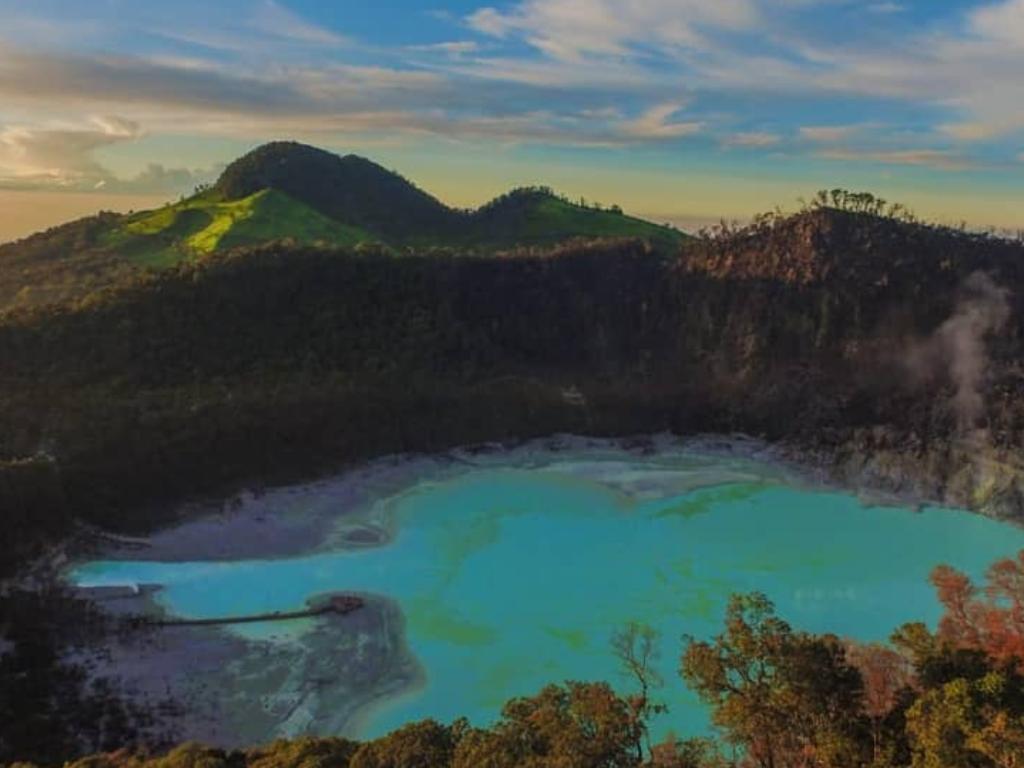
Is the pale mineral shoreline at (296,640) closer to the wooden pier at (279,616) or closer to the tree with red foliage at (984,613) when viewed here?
the wooden pier at (279,616)

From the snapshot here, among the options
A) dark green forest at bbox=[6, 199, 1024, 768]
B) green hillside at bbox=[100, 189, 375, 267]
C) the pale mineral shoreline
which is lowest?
the pale mineral shoreline

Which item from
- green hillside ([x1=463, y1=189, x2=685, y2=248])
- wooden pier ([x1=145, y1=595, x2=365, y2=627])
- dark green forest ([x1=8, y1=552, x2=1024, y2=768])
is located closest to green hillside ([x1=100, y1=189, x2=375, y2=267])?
green hillside ([x1=463, y1=189, x2=685, y2=248])

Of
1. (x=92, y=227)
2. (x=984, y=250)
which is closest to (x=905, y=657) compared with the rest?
(x=984, y=250)

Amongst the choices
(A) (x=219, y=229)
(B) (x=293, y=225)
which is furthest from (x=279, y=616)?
(B) (x=293, y=225)

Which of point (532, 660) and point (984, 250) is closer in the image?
point (532, 660)

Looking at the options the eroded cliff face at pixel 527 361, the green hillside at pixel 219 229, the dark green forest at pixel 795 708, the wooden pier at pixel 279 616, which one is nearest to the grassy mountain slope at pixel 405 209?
the green hillside at pixel 219 229

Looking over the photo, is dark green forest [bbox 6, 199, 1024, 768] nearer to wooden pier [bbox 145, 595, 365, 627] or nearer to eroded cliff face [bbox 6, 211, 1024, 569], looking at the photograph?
eroded cliff face [bbox 6, 211, 1024, 569]

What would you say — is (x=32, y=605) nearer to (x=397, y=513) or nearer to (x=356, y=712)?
(x=356, y=712)
